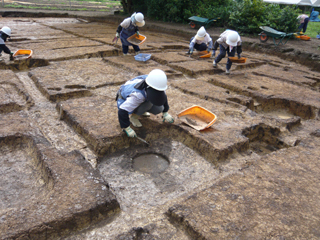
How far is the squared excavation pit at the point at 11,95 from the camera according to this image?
11.1ft

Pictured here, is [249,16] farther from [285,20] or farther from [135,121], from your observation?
[135,121]

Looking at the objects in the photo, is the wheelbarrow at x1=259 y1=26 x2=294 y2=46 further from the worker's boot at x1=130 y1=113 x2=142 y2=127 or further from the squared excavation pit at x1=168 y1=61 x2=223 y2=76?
the worker's boot at x1=130 y1=113 x2=142 y2=127

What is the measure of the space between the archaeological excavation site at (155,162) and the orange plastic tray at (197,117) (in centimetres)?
9

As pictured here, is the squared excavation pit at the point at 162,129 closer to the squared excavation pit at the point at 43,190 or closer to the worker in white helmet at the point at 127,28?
the squared excavation pit at the point at 43,190

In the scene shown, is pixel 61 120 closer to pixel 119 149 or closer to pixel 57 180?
pixel 119 149

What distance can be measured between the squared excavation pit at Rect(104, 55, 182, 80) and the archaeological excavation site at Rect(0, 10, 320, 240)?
0.08 m

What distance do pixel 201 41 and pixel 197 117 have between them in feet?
14.2

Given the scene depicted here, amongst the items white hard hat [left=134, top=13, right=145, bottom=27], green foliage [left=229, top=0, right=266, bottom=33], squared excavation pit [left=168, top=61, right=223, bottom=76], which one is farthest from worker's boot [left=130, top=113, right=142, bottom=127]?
green foliage [left=229, top=0, right=266, bottom=33]

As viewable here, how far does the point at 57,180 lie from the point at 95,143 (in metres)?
0.74

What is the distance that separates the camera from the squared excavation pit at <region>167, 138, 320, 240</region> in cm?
172

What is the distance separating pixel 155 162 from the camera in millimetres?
2775

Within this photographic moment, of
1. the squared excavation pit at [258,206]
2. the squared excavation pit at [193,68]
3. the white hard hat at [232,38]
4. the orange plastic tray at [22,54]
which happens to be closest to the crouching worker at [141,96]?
the squared excavation pit at [258,206]

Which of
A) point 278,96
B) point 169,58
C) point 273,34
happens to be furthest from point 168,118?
point 273,34

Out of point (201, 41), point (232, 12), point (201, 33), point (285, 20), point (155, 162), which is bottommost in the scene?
point (155, 162)
